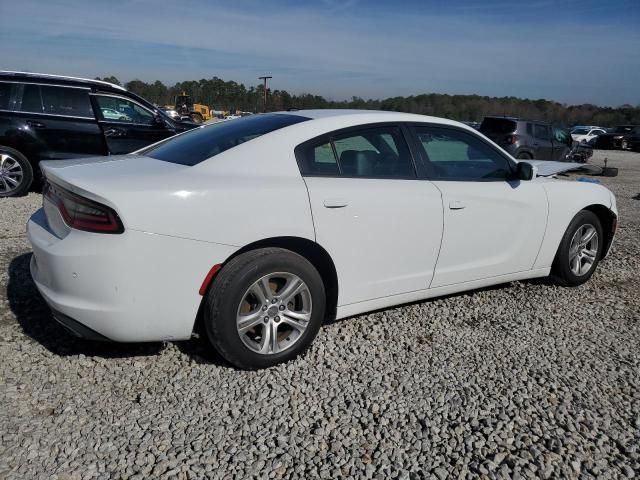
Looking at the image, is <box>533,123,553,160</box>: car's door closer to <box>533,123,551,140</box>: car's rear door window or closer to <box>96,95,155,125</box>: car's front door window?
<box>533,123,551,140</box>: car's rear door window

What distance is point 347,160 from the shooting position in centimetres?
336

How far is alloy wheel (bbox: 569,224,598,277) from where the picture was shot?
4625mm

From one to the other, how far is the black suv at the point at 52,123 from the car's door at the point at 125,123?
14 mm

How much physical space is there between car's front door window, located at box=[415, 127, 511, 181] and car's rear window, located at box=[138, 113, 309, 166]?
933 mm

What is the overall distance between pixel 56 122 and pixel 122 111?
3.30 ft

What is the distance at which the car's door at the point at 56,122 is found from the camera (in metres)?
7.71

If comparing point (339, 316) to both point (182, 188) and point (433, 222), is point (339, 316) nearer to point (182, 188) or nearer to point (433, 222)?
point (433, 222)

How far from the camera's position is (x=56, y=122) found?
7.84m

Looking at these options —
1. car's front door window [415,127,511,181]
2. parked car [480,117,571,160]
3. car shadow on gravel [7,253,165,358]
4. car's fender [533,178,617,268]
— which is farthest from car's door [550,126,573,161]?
car shadow on gravel [7,253,165,358]

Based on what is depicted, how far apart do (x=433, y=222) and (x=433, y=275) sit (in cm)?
40

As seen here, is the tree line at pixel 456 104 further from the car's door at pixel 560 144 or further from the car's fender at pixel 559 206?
the car's fender at pixel 559 206

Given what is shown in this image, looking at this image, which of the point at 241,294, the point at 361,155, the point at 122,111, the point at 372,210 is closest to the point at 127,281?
the point at 241,294

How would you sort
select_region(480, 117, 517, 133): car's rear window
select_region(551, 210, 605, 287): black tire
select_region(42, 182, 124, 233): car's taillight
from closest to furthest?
select_region(42, 182, 124, 233): car's taillight
select_region(551, 210, 605, 287): black tire
select_region(480, 117, 517, 133): car's rear window

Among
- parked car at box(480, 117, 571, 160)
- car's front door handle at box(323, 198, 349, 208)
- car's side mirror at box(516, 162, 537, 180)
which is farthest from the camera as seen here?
parked car at box(480, 117, 571, 160)
